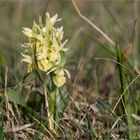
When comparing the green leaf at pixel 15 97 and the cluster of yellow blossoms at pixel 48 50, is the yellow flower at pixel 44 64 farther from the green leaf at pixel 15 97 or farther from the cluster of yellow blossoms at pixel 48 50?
the green leaf at pixel 15 97

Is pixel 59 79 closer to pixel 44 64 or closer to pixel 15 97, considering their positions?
pixel 44 64

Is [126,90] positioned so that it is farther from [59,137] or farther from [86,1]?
[86,1]

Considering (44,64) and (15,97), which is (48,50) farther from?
(15,97)

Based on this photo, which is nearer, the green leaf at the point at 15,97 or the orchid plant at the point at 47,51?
the orchid plant at the point at 47,51

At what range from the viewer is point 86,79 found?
3072 mm

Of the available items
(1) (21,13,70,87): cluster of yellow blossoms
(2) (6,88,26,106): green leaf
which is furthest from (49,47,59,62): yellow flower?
(2) (6,88,26,106): green leaf

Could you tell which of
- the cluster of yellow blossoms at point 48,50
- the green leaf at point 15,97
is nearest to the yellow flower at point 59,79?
the cluster of yellow blossoms at point 48,50

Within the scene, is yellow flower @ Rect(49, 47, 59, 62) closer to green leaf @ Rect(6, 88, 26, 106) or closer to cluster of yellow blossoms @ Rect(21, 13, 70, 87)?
cluster of yellow blossoms @ Rect(21, 13, 70, 87)

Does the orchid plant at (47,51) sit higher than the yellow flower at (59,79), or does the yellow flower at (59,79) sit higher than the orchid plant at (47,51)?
the orchid plant at (47,51)

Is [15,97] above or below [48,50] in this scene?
below

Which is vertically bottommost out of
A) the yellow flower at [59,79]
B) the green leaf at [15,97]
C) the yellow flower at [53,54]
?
the green leaf at [15,97]

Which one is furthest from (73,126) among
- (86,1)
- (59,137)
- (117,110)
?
(86,1)

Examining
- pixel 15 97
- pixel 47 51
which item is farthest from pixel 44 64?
pixel 15 97

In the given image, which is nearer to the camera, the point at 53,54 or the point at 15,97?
the point at 53,54
